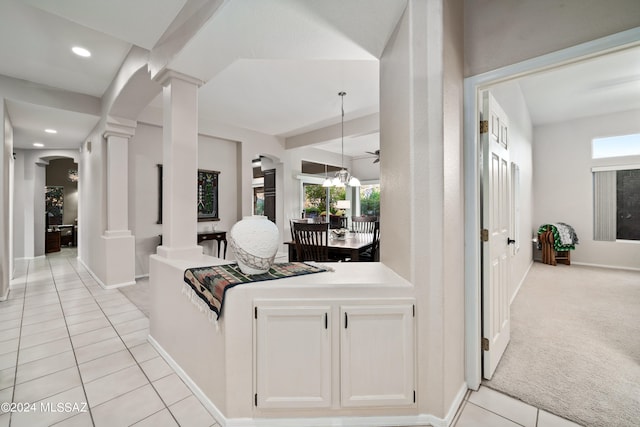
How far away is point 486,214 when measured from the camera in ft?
6.68

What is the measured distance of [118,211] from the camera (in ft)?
14.3

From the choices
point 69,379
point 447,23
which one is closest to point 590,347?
point 447,23

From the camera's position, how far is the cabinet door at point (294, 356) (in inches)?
62.4

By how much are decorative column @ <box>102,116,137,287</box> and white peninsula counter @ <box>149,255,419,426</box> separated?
3.68 m

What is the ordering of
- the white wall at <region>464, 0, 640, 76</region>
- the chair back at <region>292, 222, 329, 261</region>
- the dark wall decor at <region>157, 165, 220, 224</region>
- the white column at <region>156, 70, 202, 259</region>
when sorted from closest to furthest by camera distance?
the white wall at <region>464, 0, 640, 76</region> → the white column at <region>156, 70, 202, 259</region> → the chair back at <region>292, 222, 329, 261</region> → the dark wall decor at <region>157, 165, 220, 224</region>

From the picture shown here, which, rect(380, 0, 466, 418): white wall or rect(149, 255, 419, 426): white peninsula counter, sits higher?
rect(380, 0, 466, 418): white wall

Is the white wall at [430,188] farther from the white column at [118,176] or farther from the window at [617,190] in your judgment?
the window at [617,190]

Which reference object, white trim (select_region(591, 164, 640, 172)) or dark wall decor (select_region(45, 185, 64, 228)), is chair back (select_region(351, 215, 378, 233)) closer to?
white trim (select_region(591, 164, 640, 172))

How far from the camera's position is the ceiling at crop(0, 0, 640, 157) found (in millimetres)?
1798

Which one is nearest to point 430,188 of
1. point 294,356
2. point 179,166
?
point 294,356

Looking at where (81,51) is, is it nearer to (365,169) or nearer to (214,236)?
(214,236)

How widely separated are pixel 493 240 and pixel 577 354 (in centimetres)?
128

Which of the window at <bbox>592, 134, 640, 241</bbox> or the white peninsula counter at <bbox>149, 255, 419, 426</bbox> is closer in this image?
the white peninsula counter at <bbox>149, 255, 419, 426</bbox>

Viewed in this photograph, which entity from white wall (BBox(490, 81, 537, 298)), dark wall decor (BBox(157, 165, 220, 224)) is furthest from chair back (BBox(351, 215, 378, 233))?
dark wall decor (BBox(157, 165, 220, 224))
